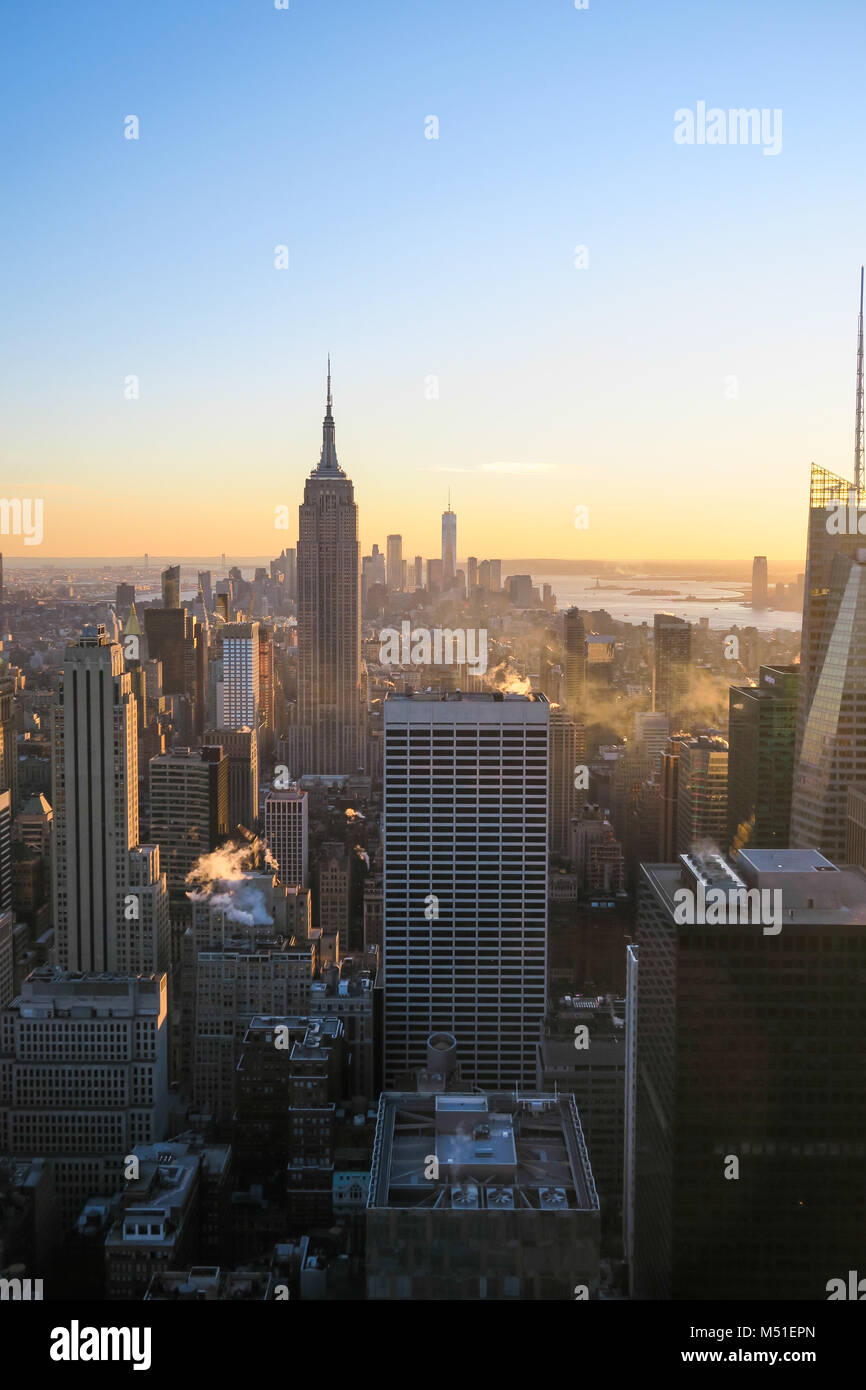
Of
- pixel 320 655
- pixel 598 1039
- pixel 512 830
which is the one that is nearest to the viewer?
pixel 598 1039

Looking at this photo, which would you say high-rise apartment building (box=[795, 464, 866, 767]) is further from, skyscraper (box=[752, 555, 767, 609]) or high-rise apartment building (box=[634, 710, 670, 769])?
high-rise apartment building (box=[634, 710, 670, 769])

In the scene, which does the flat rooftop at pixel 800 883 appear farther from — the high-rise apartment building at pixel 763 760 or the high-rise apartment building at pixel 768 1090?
the high-rise apartment building at pixel 763 760

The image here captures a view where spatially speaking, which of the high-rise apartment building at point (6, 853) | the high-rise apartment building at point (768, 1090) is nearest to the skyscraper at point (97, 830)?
the high-rise apartment building at point (6, 853)

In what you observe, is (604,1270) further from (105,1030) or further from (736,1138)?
(105,1030)

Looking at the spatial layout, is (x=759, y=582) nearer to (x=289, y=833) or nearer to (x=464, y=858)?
(x=464, y=858)
